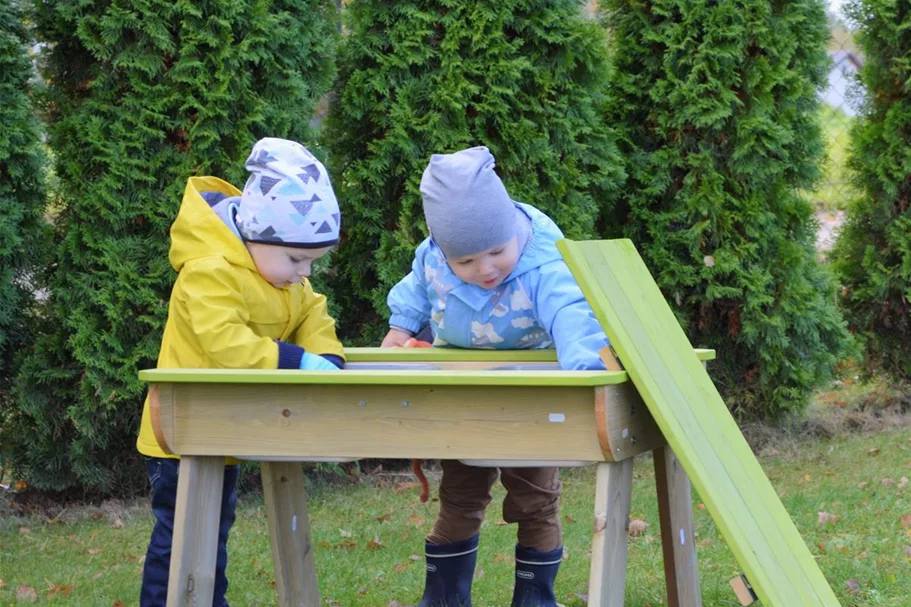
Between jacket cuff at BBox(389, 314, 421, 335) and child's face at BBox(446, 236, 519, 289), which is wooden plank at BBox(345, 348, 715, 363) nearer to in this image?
child's face at BBox(446, 236, 519, 289)

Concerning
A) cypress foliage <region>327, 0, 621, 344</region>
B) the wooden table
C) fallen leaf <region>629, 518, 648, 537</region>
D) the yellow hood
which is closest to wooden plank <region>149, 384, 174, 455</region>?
the wooden table

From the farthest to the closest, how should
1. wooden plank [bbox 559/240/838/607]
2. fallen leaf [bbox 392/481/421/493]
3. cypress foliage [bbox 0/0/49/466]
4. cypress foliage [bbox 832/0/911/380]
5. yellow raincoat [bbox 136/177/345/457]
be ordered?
A: cypress foliage [bbox 832/0/911/380] → fallen leaf [bbox 392/481/421/493] → cypress foliage [bbox 0/0/49/466] → yellow raincoat [bbox 136/177/345/457] → wooden plank [bbox 559/240/838/607]

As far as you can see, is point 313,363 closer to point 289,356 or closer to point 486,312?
point 289,356

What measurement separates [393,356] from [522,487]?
0.58 m

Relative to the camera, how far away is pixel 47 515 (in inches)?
212

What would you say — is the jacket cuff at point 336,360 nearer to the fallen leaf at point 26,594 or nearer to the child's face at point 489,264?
the child's face at point 489,264

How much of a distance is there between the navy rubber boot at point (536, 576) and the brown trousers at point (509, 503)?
2cm

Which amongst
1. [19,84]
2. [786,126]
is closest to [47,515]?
[19,84]

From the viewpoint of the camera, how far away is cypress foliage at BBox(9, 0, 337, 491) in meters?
5.04

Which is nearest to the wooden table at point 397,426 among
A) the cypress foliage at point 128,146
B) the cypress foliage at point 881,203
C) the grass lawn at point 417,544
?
the grass lawn at point 417,544

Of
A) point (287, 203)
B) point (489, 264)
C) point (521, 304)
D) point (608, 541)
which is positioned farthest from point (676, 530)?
point (287, 203)

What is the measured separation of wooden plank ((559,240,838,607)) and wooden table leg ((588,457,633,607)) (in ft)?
0.65

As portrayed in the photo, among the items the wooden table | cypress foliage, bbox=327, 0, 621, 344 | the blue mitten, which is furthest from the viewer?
cypress foliage, bbox=327, 0, 621, 344

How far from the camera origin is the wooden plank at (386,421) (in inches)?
102
